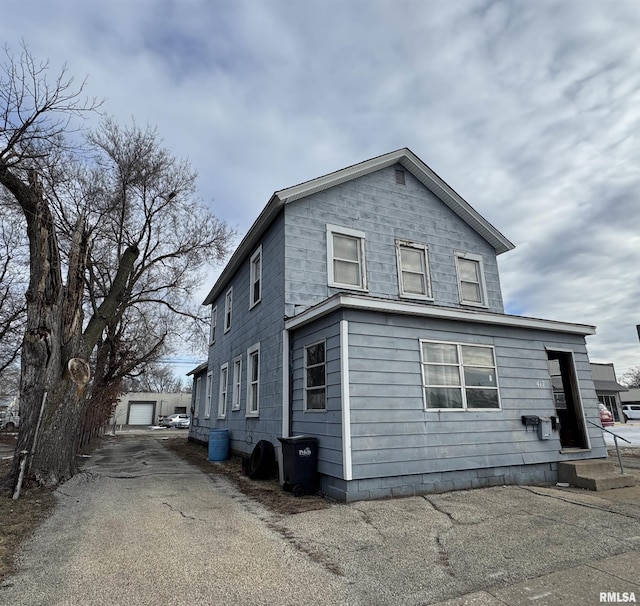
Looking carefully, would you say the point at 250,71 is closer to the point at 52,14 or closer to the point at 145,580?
the point at 52,14

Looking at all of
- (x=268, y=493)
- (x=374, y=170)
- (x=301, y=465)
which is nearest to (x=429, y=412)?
(x=301, y=465)

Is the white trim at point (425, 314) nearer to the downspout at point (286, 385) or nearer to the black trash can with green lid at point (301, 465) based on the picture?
the downspout at point (286, 385)

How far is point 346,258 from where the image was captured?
1003cm

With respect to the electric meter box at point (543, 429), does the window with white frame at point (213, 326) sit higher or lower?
higher

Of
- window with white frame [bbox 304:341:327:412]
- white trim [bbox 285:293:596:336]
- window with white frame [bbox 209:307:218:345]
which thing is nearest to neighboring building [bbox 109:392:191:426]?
window with white frame [bbox 209:307:218:345]

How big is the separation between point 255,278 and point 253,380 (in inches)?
114

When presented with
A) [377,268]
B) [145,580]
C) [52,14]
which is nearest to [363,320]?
[377,268]

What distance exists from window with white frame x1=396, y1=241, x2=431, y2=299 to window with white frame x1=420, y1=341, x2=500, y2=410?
8.60ft

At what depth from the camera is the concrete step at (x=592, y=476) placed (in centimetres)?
746

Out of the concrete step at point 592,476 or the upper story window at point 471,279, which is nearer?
the concrete step at point 592,476

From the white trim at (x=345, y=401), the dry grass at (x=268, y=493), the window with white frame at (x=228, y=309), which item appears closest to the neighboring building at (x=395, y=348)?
the white trim at (x=345, y=401)

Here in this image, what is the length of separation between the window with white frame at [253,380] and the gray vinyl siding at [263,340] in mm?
194

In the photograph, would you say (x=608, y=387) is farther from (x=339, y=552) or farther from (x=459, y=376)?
(x=339, y=552)

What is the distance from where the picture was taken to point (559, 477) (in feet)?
27.2
